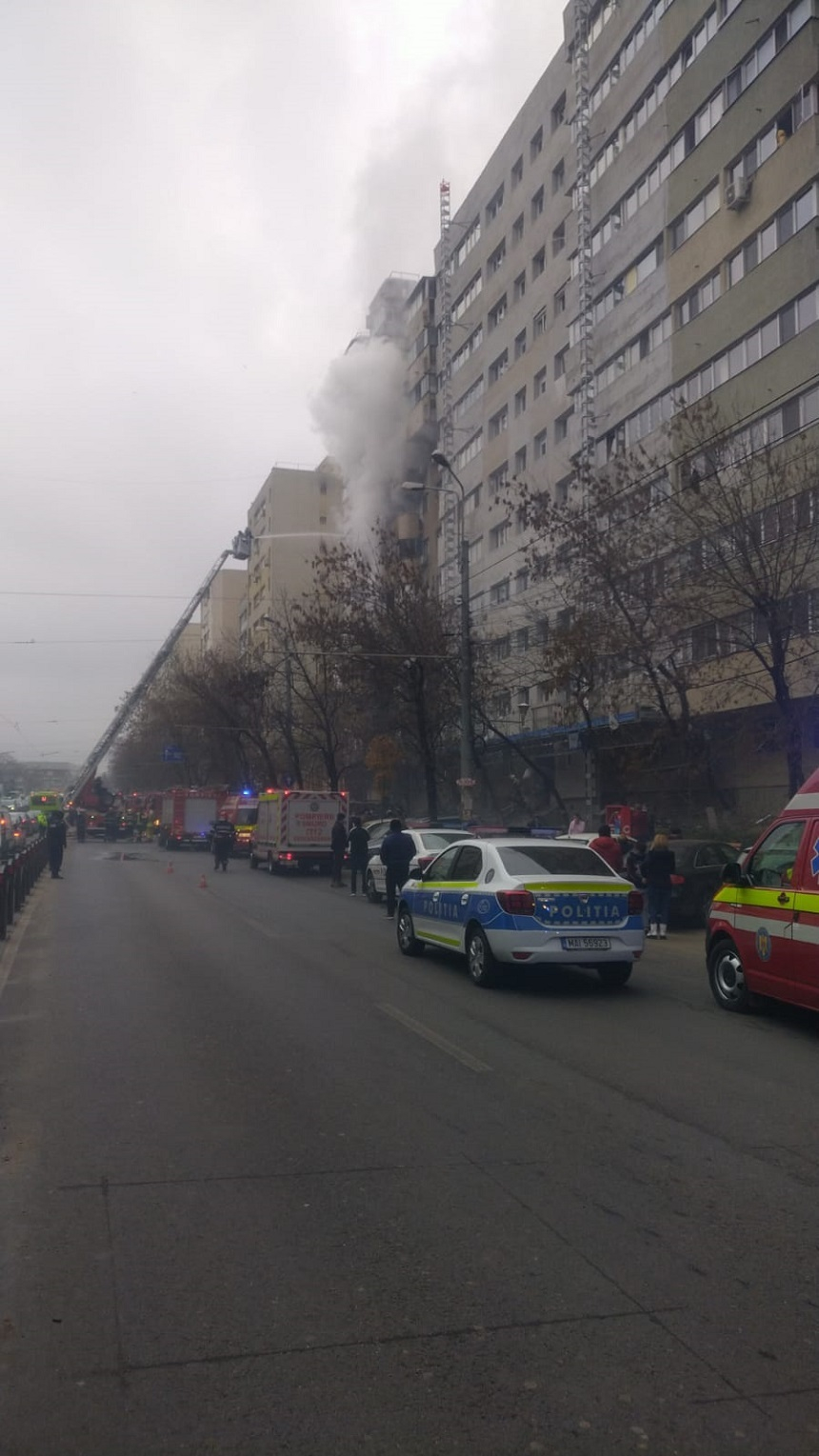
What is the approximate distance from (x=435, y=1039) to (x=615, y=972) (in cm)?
356

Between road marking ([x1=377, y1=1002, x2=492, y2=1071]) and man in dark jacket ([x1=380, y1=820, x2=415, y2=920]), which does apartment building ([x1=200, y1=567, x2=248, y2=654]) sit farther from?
road marking ([x1=377, y1=1002, x2=492, y2=1071])

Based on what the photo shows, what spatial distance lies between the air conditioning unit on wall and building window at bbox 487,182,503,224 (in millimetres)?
24708

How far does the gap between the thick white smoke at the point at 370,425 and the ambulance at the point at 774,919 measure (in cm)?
6150

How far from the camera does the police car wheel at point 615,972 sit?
1239cm

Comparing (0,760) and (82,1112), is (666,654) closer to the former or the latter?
(82,1112)

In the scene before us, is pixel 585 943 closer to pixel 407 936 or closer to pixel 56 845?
pixel 407 936

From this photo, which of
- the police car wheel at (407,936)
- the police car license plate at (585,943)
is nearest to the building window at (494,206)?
the police car wheel at (407,936)

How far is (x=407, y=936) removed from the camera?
14.9 meters

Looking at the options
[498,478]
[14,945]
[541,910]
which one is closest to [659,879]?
[541,910]

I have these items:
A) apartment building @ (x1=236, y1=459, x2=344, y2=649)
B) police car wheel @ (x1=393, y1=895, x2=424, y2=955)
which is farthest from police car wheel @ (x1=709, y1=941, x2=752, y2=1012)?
apartment building @ (x1=236, y1=459, x2=344, y2=649)

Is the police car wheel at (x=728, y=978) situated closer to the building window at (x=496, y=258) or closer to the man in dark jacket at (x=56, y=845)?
the man in dark jacket at (x=56, y=845)

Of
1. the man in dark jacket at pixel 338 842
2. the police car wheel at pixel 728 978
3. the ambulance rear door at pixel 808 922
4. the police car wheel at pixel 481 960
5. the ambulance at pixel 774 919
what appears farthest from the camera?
the man in dark jacket at pixel 338 842

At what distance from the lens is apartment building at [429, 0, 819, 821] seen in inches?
1180

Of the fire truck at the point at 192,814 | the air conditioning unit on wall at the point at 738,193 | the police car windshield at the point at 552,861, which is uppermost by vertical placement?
the air conditioning unit on wall at the point at 738,193
